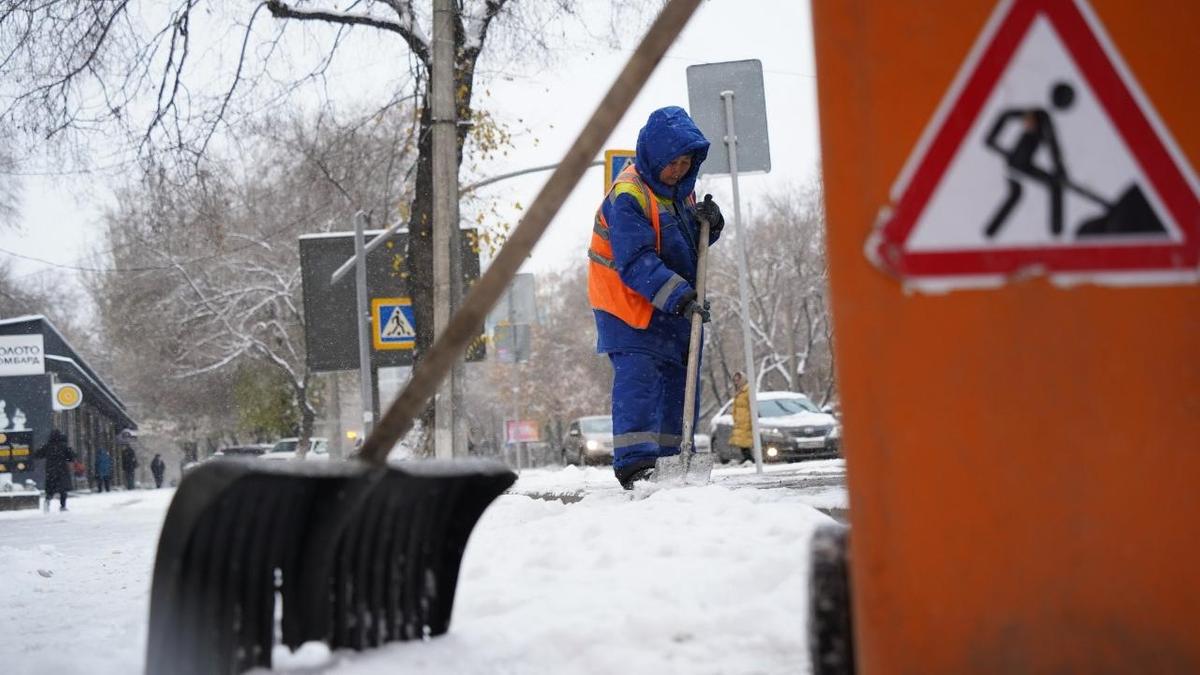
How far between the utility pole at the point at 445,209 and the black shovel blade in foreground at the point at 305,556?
11044 millimetres

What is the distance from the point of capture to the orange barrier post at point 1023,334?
5.67 ft

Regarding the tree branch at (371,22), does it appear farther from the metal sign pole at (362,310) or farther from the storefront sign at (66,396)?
the storefront sign at (66,396)

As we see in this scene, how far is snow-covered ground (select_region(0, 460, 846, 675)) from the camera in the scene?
2932 millimetres

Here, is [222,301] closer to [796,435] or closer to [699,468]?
[796,435]

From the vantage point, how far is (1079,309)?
1.75 metres

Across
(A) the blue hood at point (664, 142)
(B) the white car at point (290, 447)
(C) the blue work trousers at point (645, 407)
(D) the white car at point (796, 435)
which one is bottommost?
(B) the white car at point (290, 447)

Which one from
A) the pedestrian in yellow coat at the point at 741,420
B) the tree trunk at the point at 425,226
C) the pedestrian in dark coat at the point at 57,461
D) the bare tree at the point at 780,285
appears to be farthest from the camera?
the bare tree at the point at 780,285

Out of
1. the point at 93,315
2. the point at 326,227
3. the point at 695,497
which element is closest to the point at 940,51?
the point at 695,497

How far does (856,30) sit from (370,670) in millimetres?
1682

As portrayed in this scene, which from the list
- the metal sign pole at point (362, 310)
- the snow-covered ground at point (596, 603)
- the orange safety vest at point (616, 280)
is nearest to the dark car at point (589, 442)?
the metal sign pole at point (362, 310)

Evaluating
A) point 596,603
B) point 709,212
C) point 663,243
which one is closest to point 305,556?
point 596,603

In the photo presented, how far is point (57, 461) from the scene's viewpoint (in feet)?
78.3

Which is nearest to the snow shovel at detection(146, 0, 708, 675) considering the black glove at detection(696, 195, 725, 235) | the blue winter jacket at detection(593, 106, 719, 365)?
the blue winter jacket at detection(593, 106, 719, 365)

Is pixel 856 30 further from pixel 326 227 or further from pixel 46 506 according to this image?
pixel 326 227
